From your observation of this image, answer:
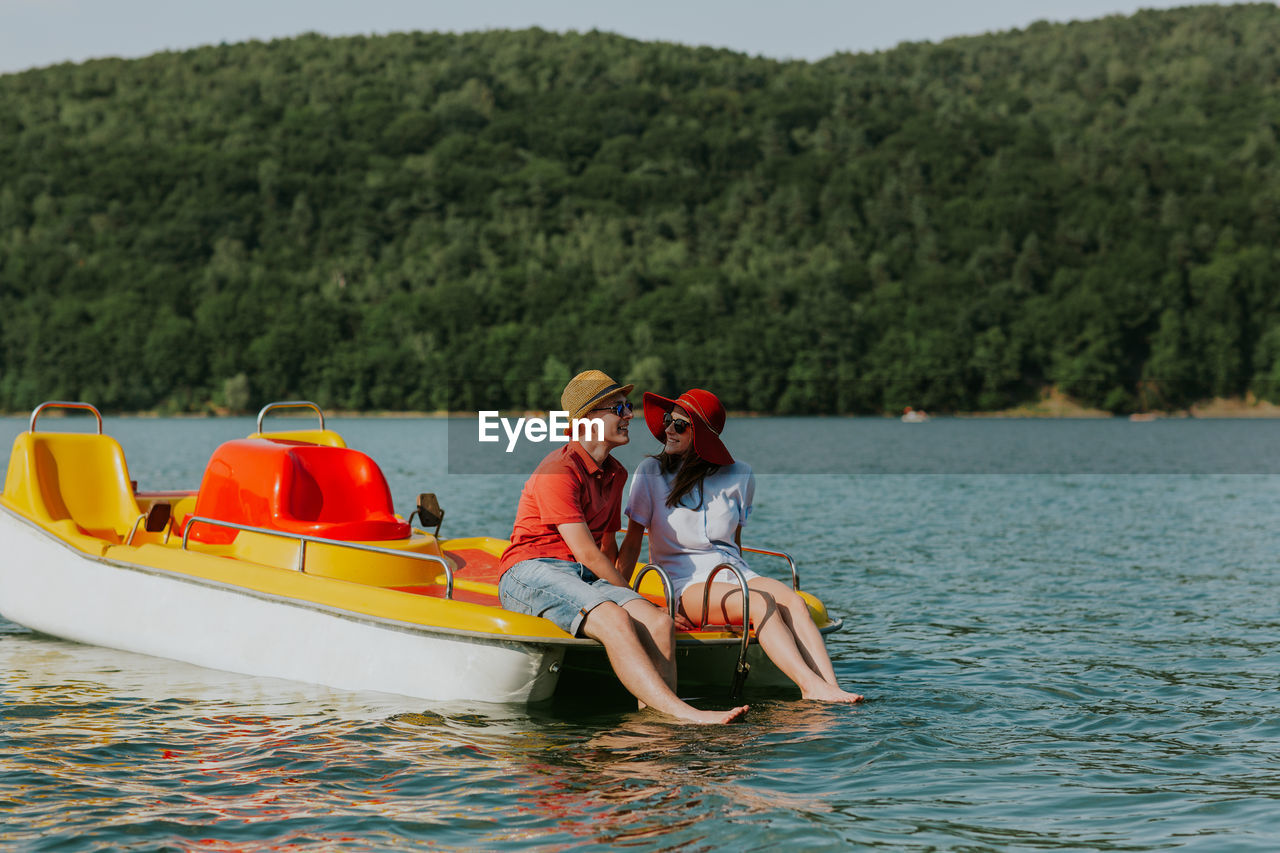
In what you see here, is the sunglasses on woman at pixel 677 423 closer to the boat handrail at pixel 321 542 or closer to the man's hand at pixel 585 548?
the man's hand at pixel 585 548

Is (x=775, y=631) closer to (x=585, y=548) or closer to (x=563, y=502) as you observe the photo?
(x=585, y=548)

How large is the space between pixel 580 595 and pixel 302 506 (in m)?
2.68

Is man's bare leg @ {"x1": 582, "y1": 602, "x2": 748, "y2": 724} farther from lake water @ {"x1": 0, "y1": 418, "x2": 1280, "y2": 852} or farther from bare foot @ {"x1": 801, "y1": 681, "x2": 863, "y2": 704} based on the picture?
bare foot @ {"x1": 801, "y1": 681, "x2": 863, "y2": 704}

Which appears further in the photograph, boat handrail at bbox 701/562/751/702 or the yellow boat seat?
the yellow boat seat

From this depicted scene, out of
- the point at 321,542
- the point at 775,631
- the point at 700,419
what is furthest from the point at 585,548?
the point at 321,542

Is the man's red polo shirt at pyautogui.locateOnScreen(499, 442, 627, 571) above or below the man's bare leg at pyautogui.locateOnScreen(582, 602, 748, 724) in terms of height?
above

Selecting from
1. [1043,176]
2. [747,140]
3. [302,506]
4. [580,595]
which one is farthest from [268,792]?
[747,140]

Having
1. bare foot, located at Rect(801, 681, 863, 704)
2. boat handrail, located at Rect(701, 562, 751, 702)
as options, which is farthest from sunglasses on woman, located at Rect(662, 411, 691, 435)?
bare foot, located at Rect(801, 681, 863, 704)

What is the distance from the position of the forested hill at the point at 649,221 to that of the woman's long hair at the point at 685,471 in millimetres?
86564

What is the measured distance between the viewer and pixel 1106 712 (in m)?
7.85

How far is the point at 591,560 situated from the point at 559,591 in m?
A: 0.26

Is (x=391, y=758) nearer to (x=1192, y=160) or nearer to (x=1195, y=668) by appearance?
(x=1195, y=668)

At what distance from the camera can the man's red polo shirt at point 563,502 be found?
22.2 ft

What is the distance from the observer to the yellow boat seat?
9.66 metres
